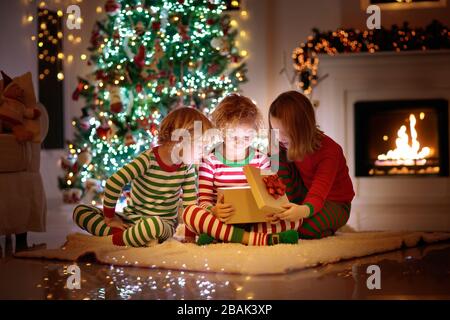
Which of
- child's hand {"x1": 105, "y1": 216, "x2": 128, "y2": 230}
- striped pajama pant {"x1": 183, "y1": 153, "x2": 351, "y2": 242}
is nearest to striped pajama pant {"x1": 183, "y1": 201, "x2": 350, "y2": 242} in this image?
striped pajama pant {"x1": 183, "y1": 153, "x2": 351, "y2": 242}

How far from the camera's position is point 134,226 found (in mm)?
2586

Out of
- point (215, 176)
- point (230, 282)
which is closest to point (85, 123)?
point (215, 176)

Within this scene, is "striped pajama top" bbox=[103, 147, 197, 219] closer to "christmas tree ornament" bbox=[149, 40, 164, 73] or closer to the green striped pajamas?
A: the green striped pajamas

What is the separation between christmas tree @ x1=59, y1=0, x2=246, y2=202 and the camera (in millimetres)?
4188

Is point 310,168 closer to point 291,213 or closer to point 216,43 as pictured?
point 291,213

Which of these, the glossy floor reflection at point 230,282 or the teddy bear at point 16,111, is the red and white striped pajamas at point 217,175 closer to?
the glossy floor reflection at point 230,282

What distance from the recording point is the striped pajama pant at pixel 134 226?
2.56 metres

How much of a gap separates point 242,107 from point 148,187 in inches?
18.8

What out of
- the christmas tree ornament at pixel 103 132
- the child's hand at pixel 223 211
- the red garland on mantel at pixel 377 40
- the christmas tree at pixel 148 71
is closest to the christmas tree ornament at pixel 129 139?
the christmas tree at pixel 148 71

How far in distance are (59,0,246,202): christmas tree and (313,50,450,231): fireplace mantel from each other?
67cm

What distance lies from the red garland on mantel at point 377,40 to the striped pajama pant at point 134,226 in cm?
197

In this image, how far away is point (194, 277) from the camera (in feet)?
6.70

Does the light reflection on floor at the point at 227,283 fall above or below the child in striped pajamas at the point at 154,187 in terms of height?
below

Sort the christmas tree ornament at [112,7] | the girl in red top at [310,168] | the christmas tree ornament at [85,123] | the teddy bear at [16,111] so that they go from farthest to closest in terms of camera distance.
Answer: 1. the christmas tree ornament at [85,123]
2. the christmas tree ornament at [112,7]
3. the teddy bear at [16,111]
4. the girl in red top at [310,168]
